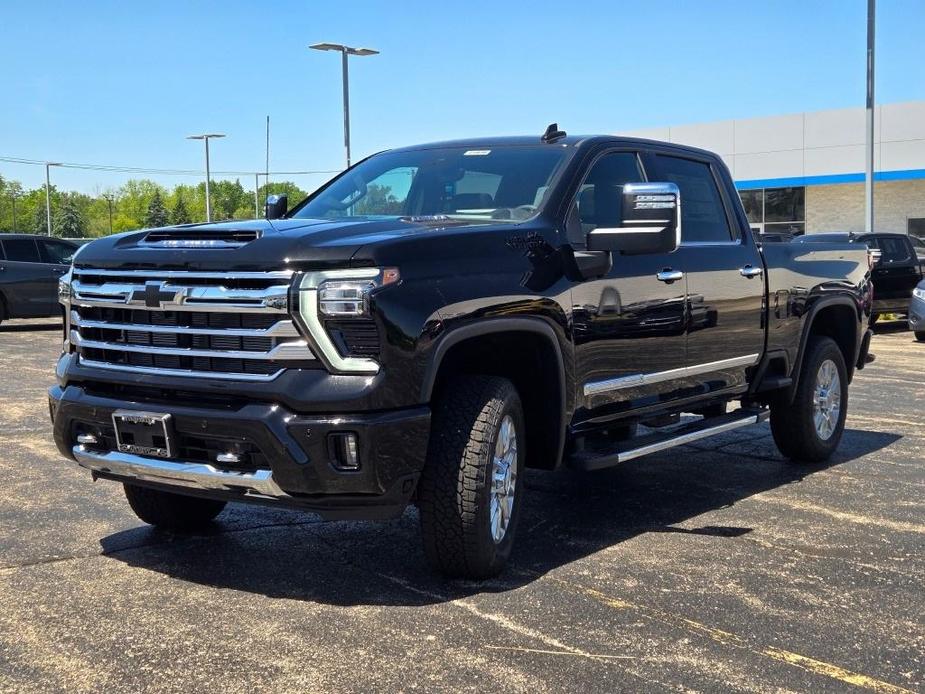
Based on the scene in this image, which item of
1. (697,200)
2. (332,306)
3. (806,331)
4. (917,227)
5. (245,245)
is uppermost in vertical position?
(917,227)

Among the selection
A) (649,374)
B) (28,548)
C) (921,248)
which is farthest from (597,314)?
(921,248)

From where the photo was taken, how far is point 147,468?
14.6ft

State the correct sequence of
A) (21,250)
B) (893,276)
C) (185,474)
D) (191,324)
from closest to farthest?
(185,474) → (191,324) → (893,276) → (21,250)

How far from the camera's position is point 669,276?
5.86m

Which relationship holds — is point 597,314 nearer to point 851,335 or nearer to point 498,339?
point 498,339

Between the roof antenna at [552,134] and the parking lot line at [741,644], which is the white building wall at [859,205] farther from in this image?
the parking lot line at [741,644]

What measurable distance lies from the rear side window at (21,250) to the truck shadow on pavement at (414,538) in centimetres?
1474

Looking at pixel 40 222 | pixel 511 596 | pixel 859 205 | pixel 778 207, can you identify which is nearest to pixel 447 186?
pixel 511 596

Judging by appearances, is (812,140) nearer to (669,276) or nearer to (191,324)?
(669,276)

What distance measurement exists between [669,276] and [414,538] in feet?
6.20

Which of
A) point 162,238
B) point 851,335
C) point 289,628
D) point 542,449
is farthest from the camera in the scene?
point 851,335

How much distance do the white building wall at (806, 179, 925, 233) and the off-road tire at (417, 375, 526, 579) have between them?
34821mm

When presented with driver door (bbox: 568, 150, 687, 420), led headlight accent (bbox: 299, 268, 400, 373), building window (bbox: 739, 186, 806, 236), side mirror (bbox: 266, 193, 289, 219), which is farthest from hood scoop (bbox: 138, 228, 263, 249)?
building window (bbox: 739, 186, 806, 236)

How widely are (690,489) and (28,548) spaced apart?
12.3ft
